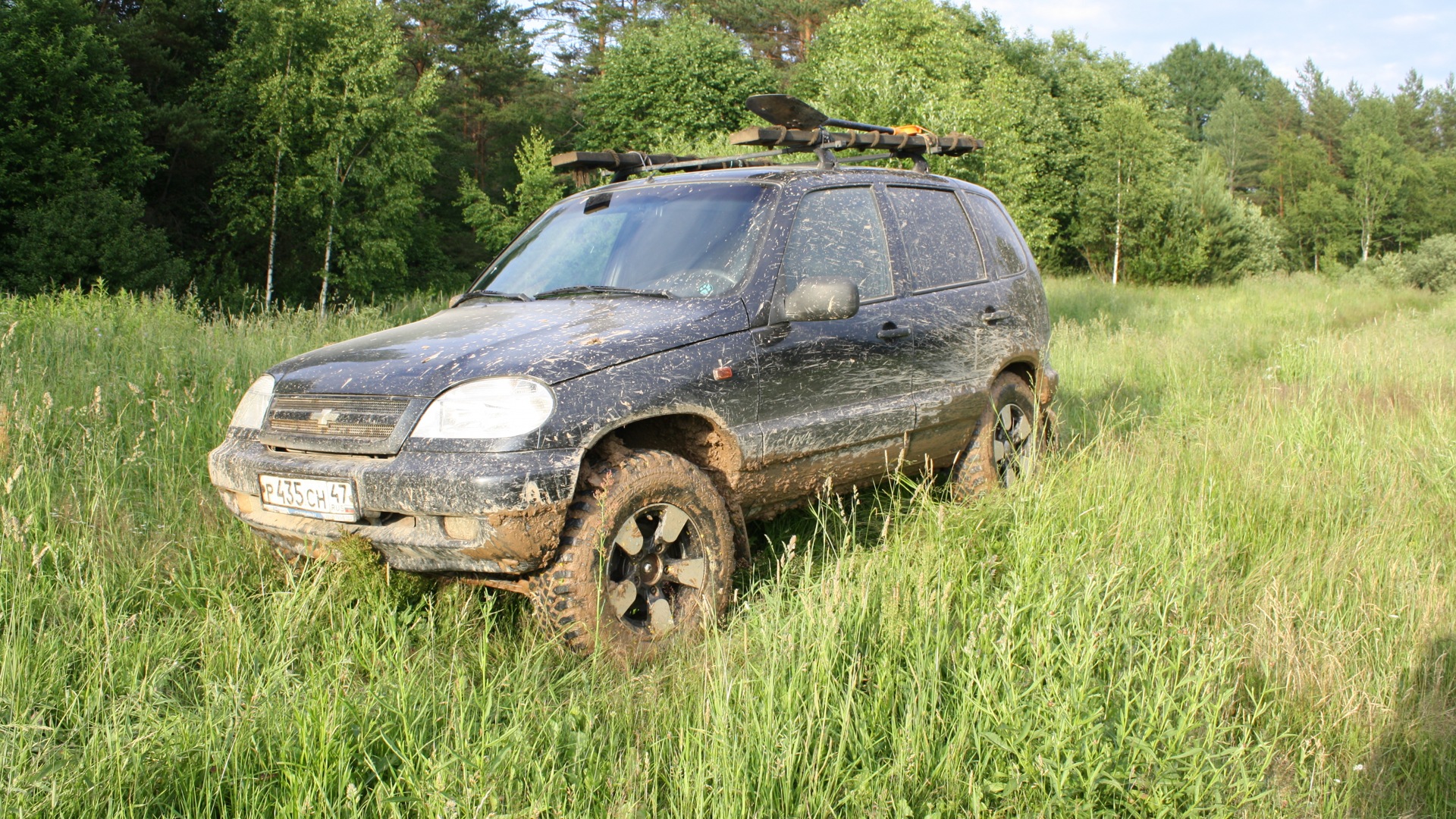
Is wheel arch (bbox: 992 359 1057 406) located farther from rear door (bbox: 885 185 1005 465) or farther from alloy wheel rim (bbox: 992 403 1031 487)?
rear door (bbox: 885 185 1005 465)

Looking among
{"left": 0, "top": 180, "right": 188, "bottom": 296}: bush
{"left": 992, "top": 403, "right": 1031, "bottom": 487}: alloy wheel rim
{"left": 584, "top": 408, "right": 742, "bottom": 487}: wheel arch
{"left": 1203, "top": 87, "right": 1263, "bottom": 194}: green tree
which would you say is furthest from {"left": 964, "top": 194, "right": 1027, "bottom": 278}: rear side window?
{"left": 1203, "top": 87, "right": 1263, "bottom": 194}: green tree

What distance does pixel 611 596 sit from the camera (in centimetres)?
325

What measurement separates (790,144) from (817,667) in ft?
9.23

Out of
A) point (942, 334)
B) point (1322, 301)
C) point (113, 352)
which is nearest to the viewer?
point (942, 334)

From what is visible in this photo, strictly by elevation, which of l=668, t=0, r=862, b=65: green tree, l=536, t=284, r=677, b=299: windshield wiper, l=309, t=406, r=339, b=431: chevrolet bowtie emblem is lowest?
l=309, t=406, r=339, b=431: chevrolet bowtie emblem

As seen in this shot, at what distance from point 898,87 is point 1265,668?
944 inches

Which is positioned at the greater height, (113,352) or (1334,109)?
(1334,109)

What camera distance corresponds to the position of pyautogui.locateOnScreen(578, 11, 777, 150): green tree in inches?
1670

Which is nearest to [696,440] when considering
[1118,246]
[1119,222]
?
[1119,222]

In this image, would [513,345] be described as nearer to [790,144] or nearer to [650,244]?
[650,244]

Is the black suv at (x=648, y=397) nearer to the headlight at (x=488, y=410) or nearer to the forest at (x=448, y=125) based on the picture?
the headlight at (x=488, y=410)

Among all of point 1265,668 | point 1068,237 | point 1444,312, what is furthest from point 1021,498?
point 1068,237

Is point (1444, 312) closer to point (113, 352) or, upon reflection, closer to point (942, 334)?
point (942, 334)

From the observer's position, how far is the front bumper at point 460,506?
3.00 meters
